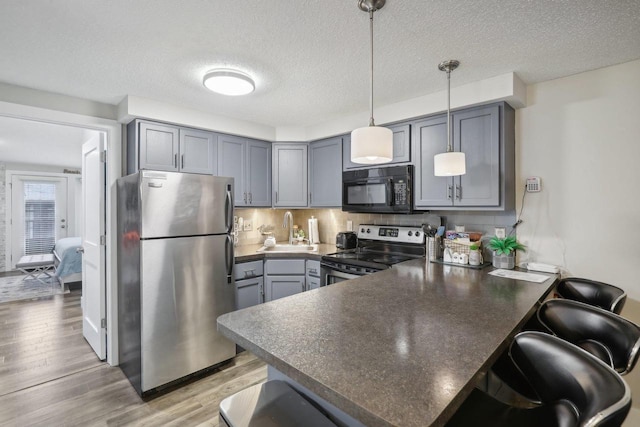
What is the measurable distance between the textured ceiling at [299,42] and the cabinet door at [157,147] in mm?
321

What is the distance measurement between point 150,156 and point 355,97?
1854 millimetres

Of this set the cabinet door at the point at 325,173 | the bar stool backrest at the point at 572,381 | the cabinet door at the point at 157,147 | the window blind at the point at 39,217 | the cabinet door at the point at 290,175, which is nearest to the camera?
the bar stool backrest at the point at 572,381

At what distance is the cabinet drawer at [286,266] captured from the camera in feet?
10.1

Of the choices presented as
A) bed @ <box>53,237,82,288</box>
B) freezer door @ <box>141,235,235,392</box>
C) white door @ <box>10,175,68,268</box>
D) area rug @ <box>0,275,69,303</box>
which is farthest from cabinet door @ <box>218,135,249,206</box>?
white door @ <box>10,175,68,268</box>

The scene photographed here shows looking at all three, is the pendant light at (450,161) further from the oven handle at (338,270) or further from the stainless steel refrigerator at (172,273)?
the stainless steel refrigerator at (172,273)

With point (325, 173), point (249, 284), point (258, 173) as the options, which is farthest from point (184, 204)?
point (325, 173)

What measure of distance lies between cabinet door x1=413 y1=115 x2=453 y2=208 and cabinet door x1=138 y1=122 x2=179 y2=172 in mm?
2174

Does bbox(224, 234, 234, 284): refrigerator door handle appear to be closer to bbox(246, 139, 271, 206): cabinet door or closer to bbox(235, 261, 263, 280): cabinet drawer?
bbox(235, 261, 263, 280): cabinet drawer

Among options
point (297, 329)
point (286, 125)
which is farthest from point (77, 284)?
point (297, 329)

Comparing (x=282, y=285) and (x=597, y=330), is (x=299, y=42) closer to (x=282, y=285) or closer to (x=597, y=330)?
(x=597, y=330)

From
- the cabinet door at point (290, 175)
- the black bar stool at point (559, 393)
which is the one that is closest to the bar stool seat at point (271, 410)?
the black bar stool at point (559, 393)

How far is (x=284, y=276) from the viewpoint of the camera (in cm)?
307

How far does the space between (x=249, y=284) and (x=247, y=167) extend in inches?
49.3

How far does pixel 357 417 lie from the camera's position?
682 mm
